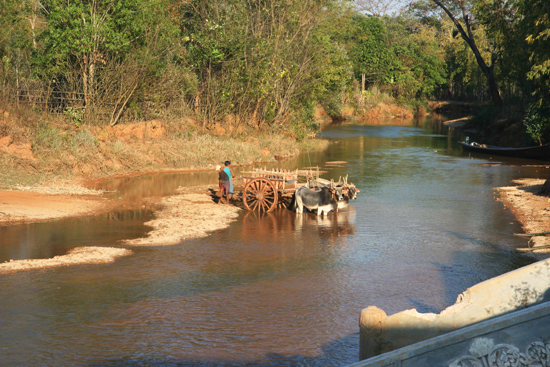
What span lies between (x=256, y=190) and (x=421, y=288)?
798 cm

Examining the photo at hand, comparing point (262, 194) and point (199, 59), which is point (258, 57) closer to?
point (199, 59)

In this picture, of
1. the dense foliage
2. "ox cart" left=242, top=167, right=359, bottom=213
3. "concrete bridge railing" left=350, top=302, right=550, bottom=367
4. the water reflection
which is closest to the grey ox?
"ox cart" left=242, top=167, right=359, bottom=213

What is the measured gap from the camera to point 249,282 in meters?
10.9

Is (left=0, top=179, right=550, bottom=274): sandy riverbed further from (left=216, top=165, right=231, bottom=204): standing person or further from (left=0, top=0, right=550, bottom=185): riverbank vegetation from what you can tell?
(left=0, top=0, right=550, bottom=185): riverbank vegetation

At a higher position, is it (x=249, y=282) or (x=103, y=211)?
(x=103, y=211)

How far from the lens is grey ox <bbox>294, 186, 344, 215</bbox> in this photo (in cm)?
1683

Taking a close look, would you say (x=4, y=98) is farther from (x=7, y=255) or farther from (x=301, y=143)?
(x=301, y=143)

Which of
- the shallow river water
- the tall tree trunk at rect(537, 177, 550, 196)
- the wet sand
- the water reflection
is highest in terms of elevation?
the tall tree trunk at rect(537, 177, 550, 196)

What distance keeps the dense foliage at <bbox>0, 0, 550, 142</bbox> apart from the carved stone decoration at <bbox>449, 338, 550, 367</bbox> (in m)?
22.9

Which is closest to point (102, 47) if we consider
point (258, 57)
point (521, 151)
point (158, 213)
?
point (258, 57)

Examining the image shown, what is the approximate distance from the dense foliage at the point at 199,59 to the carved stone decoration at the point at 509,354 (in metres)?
22.9

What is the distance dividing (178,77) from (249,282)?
800 inches

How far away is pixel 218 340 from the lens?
8.23 meters

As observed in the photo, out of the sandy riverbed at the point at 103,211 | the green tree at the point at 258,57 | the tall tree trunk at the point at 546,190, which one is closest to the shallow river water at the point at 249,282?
the sandy riverbed at the point at 103,211
